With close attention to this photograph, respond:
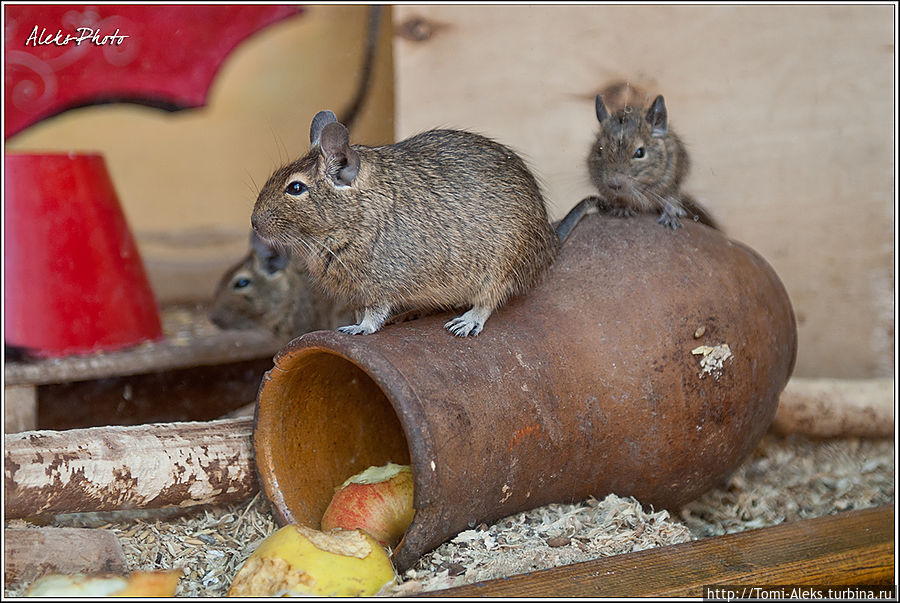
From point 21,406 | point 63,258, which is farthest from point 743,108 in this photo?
point 21,406

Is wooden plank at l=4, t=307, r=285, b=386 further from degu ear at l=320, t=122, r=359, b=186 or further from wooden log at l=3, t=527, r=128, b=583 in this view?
degu ear at l=320, t=122, r=359, b=186

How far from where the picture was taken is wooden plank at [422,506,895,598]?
2053 millimetres

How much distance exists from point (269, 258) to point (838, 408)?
245 cm

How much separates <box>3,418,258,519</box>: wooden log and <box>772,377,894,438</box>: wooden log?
7.42 ft

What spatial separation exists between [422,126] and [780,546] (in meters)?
2.42

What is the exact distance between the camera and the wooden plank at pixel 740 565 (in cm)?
205

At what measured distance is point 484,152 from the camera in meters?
2.64

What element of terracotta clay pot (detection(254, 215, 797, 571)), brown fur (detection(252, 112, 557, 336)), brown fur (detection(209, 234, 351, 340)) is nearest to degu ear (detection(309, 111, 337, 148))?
brown fur (detection(252, 112, 557, 336))

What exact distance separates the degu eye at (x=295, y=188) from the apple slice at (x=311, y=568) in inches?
33.6

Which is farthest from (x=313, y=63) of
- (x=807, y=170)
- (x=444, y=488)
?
(x=444, y=488)

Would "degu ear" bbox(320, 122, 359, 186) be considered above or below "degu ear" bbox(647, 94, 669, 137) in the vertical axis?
below

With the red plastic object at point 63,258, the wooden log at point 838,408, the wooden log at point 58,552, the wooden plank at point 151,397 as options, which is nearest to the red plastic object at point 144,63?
the red plastic object at point 63,258

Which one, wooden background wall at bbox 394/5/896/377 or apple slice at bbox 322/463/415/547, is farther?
wooden background wall at bbox 394/5/896/377

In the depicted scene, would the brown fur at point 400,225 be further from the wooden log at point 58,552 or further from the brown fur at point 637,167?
the wooden log at point 58,552
